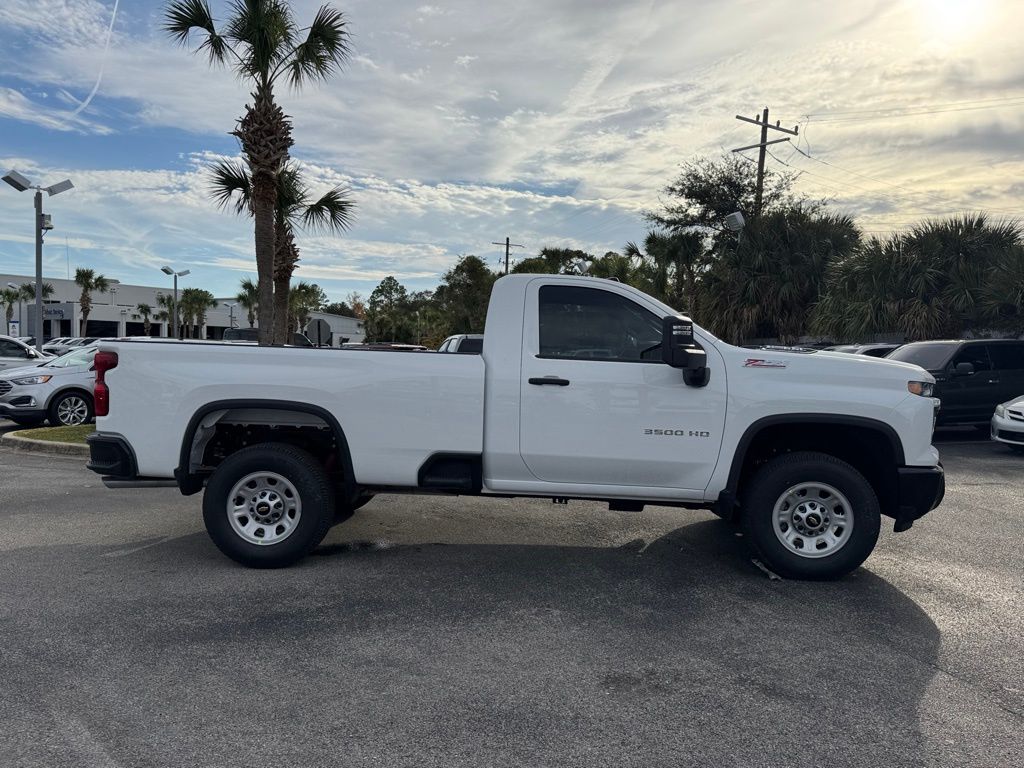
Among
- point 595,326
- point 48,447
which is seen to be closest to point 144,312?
point 48,447

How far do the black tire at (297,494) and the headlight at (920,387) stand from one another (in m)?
4.13

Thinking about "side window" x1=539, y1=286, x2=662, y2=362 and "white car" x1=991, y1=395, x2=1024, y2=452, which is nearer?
"side window" x1=539, y1=286, x2=662, y2=362

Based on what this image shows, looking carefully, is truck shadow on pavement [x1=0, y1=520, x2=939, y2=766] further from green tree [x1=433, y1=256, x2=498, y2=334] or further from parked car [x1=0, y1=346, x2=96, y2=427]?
green tree [x1=433, y1=256, x2=498, y2=334]

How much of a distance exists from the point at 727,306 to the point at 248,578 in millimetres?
23587

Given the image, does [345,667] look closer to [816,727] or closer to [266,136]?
[816,727]

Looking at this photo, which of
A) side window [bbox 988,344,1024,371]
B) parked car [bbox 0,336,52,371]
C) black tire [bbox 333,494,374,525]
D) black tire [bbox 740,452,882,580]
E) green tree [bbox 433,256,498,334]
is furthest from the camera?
green tree [bbox 433,256,498,334]

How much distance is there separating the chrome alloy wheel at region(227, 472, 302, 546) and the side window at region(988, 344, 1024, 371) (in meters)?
12.7

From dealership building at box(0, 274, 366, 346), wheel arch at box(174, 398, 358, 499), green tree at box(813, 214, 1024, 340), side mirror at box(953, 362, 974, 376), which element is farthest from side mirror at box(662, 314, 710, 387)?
dealership building at box(0, 274, 366, 346)

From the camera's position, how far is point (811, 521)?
5.11 meters

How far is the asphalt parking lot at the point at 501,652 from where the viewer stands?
3.04m

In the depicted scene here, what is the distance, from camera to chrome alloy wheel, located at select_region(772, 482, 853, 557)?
5.10 metres

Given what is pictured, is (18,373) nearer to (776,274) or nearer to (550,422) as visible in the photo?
(550,422)

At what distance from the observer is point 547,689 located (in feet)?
11.5

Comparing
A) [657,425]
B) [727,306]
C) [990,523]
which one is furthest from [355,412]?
[727,306]
